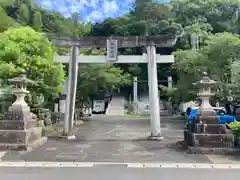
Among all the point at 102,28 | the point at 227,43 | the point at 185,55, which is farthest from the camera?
the point at 102,28

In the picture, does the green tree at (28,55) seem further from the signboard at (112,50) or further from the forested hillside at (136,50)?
the signboard at (112,50)

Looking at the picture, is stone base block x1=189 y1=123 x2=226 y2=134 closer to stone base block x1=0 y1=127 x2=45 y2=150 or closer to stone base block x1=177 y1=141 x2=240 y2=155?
stone base block x1=177 y1=141 x2=240 y2=155

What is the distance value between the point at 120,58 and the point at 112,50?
55 cm

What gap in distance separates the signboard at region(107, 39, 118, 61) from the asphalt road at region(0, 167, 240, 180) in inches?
305

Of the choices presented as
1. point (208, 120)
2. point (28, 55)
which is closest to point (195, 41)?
point (28, 55)

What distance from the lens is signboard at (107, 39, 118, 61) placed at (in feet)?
50.8

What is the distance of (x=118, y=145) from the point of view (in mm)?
13352

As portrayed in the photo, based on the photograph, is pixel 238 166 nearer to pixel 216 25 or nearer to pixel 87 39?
pixel 87 39

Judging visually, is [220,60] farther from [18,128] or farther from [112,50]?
[18,128]

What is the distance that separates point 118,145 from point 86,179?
20.6 feet

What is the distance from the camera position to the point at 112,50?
15500 millimetres

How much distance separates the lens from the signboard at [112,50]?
1548 centimetres

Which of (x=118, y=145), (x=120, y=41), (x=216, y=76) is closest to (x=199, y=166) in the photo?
(x=118, y=145)

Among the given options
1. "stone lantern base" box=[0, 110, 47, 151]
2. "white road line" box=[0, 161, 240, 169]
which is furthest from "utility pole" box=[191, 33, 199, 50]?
"white road line" box=[0, 161, 240, 169]
